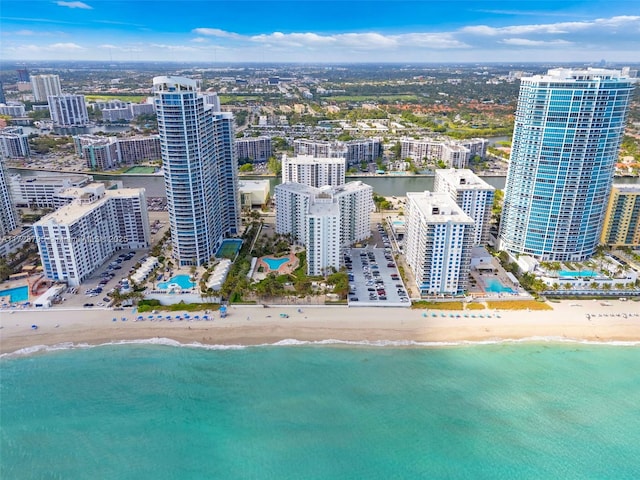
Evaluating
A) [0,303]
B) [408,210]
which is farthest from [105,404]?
[408,210]

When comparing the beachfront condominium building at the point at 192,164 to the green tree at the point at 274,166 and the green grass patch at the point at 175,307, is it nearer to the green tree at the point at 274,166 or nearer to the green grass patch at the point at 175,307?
the green grass patch at the point at 175,307

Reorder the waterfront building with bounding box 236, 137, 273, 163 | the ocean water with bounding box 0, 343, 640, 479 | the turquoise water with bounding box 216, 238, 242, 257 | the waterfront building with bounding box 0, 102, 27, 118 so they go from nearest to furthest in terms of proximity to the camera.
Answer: the ocean water with bounding box 0, 343, 640, 479, the turquoise water with bounding box 216, 238, 242, 257, the waterfront building with bounding box 236, 137, 273, 163, the waterfront building with bounding box 0, 102, 27, 118

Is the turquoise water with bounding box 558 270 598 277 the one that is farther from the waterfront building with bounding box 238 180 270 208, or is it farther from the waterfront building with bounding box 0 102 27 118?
the waterfront building with bounding box 0 102 27 118

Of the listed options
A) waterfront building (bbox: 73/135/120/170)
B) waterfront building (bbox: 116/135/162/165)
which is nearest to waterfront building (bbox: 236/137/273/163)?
waterfront building (bbox: 116/135/162/165)

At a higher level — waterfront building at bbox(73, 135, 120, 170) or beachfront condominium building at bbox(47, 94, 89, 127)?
beachfront condominium building at bbox(47, 94, 89, 127)

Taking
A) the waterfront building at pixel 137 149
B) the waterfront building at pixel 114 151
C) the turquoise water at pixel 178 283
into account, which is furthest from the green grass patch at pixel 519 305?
the waterfront building at pixel 137 149
